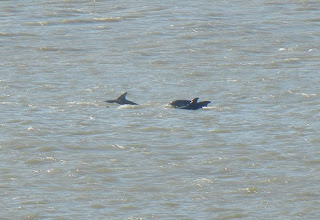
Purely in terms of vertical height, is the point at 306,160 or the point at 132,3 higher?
the point at 306,160

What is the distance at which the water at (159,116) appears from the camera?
12.3m

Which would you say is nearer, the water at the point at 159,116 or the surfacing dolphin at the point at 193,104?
the water at the point at 159,116

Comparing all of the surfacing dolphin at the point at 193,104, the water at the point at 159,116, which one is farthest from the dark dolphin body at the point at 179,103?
the water at the point at 159,116

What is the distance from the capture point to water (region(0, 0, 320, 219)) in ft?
40.4

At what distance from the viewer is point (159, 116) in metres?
16.7

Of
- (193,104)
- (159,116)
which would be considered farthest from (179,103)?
(159,116)

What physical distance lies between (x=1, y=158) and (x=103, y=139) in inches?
72.1

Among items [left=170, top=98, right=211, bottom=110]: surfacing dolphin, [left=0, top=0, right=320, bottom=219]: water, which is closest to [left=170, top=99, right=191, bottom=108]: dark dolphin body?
[left=170, top=98, right=211, bottom=110]: surfacing dolphin

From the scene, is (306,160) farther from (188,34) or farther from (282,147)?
(188,34)

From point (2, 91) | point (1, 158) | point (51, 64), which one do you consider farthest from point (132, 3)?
point (1, 158)

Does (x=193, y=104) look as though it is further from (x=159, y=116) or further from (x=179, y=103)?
(x=159, y=116)

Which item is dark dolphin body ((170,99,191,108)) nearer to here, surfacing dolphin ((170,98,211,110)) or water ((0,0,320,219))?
surfacing dolphin ((170,98,211,110))

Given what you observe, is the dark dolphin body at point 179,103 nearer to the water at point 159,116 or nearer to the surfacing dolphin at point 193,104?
the surfacing dolphin at point 193,104

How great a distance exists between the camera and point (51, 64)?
21453 millimetres
